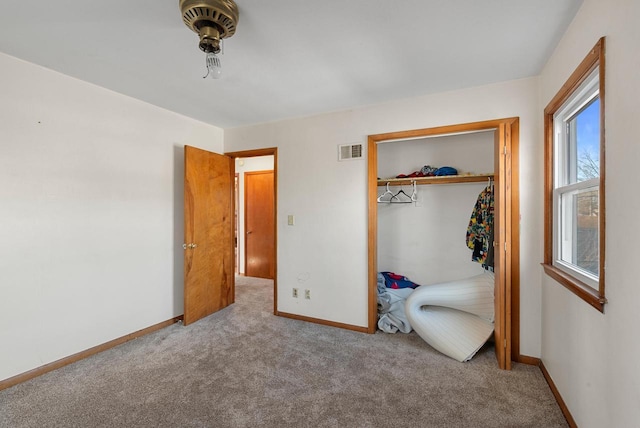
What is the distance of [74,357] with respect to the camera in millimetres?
2365

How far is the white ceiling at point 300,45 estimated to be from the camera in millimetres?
1521

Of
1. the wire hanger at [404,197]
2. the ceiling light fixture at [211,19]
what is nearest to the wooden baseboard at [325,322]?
the wire hanger at [404,197]

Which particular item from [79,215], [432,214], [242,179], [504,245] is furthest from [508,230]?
[242,179]

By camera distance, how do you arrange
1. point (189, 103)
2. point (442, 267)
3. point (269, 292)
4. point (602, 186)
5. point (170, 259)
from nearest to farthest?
1. point (602, 186)
2. point (189, 103)
3. point (170, 259)
4. point (442, 267)
5. point (269, 292)

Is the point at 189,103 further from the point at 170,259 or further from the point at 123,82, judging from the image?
the point at 170,259

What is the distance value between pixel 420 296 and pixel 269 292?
241 centimetres

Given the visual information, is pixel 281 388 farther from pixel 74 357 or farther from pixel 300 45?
pixel 300 45

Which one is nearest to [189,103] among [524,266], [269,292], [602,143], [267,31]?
[267,31]

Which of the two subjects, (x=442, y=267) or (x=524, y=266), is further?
(x=442, y=267)

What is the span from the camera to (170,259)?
10.4 ft

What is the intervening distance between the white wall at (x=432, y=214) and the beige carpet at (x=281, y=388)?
3.08ft

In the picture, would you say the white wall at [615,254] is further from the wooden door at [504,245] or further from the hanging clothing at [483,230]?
the hanging clothing at [483,230]

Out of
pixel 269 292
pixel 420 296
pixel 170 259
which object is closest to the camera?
pixel 420 296

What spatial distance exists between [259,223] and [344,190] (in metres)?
2.60
